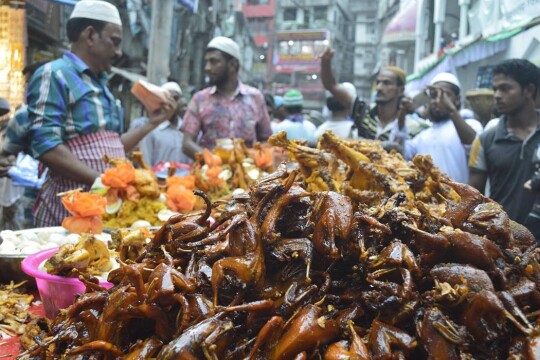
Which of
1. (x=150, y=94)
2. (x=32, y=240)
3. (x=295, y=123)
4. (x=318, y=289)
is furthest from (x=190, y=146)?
(x=318, y=289)

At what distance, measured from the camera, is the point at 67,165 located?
278 centimetres

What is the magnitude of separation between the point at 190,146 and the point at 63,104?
156 cm

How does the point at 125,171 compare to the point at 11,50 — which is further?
the point at 11,50

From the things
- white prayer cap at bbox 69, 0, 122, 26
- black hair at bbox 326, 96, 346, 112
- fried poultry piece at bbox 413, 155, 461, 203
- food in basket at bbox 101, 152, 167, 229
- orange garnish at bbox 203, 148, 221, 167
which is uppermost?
white prayer cap at bbox 69, 0, 122, 26

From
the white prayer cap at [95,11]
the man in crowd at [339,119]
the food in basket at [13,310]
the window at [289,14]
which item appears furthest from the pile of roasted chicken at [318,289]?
the window at [289,14]

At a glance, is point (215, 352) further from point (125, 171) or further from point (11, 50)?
point (11, 50)

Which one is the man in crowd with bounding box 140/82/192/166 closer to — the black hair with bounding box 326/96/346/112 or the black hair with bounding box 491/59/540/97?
the black hair with bounding box 326/96/346/112

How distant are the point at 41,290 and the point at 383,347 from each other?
4.08 feet

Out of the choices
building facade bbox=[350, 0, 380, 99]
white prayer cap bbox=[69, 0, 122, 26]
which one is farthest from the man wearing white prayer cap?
building facade bbox=[350, 0, 380, 99]

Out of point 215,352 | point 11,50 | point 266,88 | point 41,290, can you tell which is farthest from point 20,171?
point 266,88

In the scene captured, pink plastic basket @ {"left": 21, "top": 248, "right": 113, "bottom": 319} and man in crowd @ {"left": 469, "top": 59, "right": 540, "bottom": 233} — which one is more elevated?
man in crowd @ {"left": 469, "top": 59, "right": 540, "bottom": 233}

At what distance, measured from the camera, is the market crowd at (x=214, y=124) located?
2.82 m

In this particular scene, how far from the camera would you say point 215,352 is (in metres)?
0.92

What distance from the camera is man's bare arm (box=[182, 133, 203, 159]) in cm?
425
